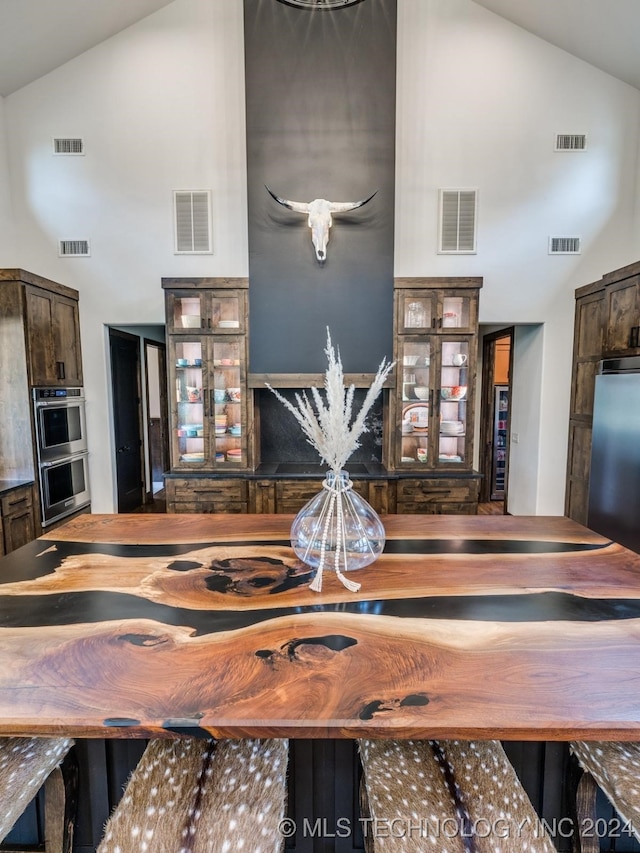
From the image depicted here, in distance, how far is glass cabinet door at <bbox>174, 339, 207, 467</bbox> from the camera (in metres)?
3.77

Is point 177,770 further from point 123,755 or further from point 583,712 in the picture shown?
point 583,712

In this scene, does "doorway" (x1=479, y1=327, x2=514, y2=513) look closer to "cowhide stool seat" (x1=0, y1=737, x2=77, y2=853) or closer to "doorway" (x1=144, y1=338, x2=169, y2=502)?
"doorway" (x1=144, y1=338, x2=169, y2=502)

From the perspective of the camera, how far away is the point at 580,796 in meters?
1.14

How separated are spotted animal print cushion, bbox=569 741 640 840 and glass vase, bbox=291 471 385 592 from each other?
0.74 m

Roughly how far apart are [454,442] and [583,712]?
3.18 meters

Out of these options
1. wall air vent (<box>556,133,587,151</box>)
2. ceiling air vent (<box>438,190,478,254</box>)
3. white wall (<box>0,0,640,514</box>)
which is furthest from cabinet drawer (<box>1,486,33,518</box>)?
wall air vent (<box>556,133,587,151</box>)

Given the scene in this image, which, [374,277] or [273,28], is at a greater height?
[273,28]

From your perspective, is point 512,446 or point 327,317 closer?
point 327,317

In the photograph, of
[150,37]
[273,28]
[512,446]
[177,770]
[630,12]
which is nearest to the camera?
[177,770]

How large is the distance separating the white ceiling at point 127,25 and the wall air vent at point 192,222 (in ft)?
5.06

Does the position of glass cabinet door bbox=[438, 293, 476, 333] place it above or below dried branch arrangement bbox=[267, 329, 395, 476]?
above

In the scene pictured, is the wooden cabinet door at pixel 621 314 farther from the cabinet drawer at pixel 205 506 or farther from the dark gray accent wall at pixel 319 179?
the cabinet drawer at pixel 205 506

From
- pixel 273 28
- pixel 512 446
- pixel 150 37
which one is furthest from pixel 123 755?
pixel 150 37

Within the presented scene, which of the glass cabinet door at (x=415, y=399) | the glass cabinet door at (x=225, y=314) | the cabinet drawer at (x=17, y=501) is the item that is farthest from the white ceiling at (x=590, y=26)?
the cabinet drawer at (x=17, y=501)
